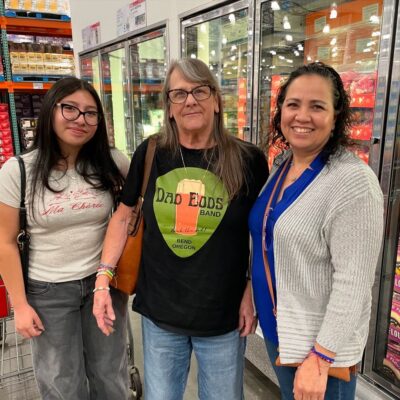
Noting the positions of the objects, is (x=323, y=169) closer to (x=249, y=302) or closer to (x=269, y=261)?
(x=269, y=261)

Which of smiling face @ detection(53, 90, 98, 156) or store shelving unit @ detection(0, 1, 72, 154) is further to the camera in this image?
store shelving unit @ detection(0, 1, 72, 154)

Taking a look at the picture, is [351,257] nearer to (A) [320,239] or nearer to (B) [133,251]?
(A) [320,239]

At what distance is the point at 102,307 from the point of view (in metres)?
1.37

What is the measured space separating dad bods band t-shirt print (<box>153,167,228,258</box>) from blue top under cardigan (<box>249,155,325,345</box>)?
0.39 feet

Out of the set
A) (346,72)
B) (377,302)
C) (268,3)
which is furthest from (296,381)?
(268,3)

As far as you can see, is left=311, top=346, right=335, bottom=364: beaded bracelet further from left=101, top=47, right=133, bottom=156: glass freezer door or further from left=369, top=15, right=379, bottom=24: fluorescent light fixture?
left=101, top=47, right=133, bottom=156: glass freezer door

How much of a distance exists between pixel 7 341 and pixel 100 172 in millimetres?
1852

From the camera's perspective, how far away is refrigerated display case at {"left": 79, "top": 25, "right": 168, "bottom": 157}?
3.55 metres

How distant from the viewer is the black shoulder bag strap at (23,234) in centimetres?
133

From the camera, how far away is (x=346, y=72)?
194cm

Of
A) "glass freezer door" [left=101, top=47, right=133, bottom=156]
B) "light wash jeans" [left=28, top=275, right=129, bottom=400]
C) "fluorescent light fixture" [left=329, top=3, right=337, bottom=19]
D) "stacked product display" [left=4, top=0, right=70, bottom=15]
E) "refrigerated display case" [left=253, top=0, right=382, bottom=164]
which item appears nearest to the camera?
"light wash jeans" [left=28, top=275, right=129, bottom=400]

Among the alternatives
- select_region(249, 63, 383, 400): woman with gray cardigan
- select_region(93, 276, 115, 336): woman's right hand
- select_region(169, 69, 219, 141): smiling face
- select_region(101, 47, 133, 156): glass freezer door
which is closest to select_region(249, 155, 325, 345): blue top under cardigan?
select_region(249, 63, 383, 400): woman with gray cardigan

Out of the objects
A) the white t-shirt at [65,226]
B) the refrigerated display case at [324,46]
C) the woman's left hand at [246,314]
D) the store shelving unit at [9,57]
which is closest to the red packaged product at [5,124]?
the store shelving unit at [9,57]

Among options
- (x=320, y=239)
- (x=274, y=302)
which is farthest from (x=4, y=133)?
(x=320, y=239)
